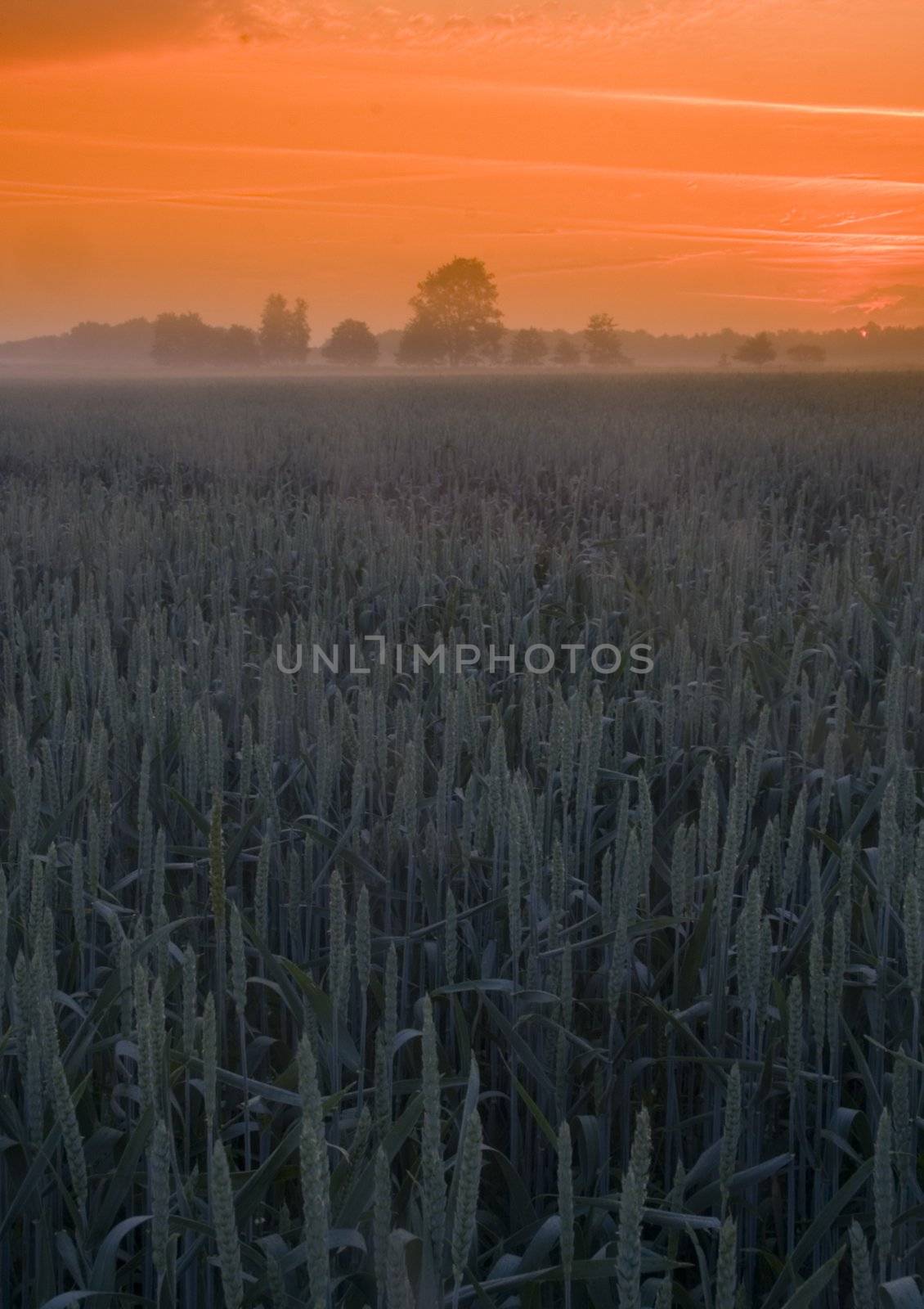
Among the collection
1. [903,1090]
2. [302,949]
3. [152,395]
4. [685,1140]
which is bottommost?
[685,1140]

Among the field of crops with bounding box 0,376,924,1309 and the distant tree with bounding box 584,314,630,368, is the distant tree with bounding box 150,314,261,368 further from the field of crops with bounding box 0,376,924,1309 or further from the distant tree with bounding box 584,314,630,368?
the field of crops with bounding box 0,376,924,1309

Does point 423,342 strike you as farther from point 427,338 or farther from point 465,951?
point 465,951

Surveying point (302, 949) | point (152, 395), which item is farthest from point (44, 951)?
point (152, 395)

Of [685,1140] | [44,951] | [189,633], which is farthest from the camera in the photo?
[189,633]

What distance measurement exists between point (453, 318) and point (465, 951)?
75.0m

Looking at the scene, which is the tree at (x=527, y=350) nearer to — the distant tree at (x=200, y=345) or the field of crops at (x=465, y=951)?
the distant tree at (x=200, y=345)

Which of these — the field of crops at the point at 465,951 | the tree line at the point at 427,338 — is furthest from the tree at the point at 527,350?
the field of crops at the point at 465,951

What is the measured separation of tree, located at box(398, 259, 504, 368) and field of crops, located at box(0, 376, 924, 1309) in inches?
2786

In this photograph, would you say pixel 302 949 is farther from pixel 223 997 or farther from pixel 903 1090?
pixel 903 1090

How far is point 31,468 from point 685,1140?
9.44m

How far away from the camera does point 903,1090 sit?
130cm

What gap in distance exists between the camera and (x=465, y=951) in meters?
2.12

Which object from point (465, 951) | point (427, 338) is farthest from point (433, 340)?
point (465, 951)

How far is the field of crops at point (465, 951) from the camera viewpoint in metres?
1.25
